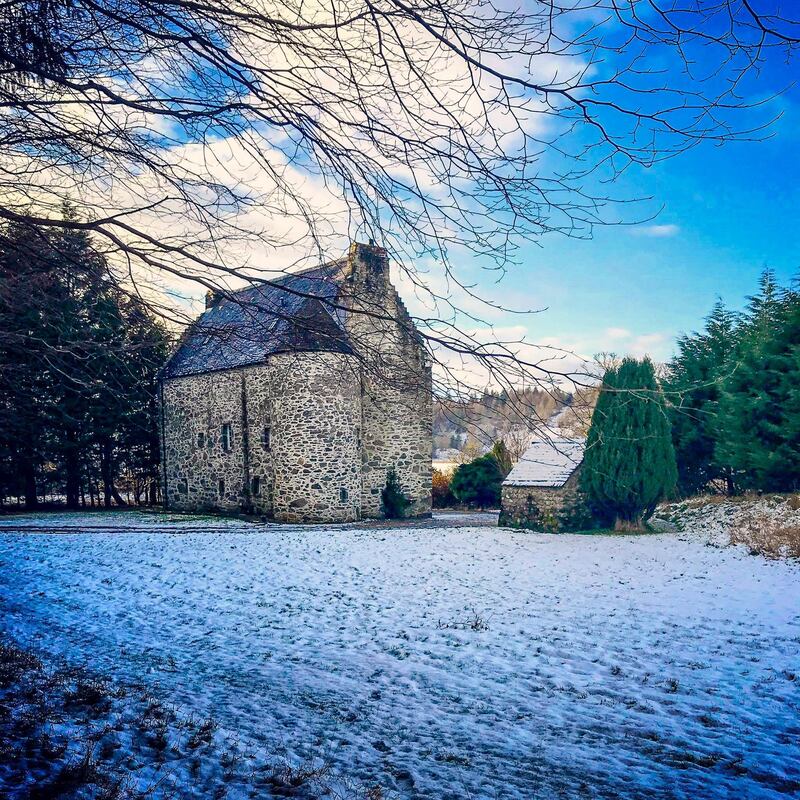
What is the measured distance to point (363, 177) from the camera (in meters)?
3.81

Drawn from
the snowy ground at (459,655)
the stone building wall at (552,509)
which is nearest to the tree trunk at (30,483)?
the snowy ground at (459,655)

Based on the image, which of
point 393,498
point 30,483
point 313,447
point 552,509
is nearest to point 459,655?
point 552,509

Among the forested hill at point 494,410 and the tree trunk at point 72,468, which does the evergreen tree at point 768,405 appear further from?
the tree trunk at point 72,468

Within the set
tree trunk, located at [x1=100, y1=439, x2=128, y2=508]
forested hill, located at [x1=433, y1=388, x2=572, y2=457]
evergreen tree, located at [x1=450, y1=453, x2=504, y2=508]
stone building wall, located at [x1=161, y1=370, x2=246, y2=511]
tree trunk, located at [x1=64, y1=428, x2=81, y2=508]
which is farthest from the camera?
tree trunk, located at [x1=100, y1=439, x2=128, y2=508]

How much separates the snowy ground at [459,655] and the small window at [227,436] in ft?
31.6

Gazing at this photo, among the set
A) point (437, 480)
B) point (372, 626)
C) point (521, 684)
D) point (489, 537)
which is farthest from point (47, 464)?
point (521, 684)

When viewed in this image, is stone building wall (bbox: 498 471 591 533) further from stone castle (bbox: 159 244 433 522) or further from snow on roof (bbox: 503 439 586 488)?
stone castle (bbox: 159 244 433 522)

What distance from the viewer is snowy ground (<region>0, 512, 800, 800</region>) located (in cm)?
409

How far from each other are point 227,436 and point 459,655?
56.7ft

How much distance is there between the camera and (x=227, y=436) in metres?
22.2

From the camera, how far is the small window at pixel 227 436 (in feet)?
72.4

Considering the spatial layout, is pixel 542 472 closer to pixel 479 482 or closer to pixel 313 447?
pixel 313 447

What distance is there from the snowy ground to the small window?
963 cm

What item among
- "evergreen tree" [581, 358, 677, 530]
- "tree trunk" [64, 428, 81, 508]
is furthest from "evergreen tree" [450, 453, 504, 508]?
"tree trunk" [64, 428, 81, 508]
